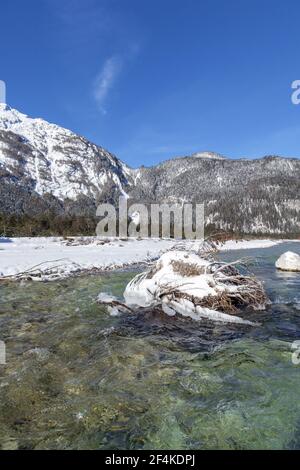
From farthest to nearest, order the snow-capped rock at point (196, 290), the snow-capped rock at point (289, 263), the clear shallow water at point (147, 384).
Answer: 1. the snow-capped rock at point (289, 263)
2. the snow-capped rock at point (196, 290)
3. the clear shallow water at point (147, 384)

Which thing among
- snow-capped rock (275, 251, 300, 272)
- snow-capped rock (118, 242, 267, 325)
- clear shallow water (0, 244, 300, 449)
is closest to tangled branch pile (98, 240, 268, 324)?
snow-capped rock (118, 242, 267, 325)

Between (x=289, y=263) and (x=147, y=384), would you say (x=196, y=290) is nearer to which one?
(x=147, y=384)

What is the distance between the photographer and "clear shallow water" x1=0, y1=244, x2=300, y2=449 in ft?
17.7

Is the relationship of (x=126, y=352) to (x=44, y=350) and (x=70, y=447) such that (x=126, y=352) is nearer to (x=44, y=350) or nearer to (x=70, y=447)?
(x=44, y=350)

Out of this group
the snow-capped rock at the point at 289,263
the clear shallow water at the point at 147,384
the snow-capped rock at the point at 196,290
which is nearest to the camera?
the clear shallow water at the point at 147,384

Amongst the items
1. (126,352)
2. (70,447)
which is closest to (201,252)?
(126,352)

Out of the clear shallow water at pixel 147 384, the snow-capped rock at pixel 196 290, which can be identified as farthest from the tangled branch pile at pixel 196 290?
the clear shallow water at pixel 147 384

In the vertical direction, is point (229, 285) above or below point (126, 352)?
above

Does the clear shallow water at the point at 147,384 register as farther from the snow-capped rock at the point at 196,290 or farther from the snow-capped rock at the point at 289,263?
the snow-capped rock at the point at 289,263

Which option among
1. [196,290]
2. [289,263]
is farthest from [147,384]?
[289,263]

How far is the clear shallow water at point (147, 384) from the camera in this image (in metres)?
5.39

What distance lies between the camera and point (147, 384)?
7027 mm

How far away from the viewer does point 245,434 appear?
17.6 ft
